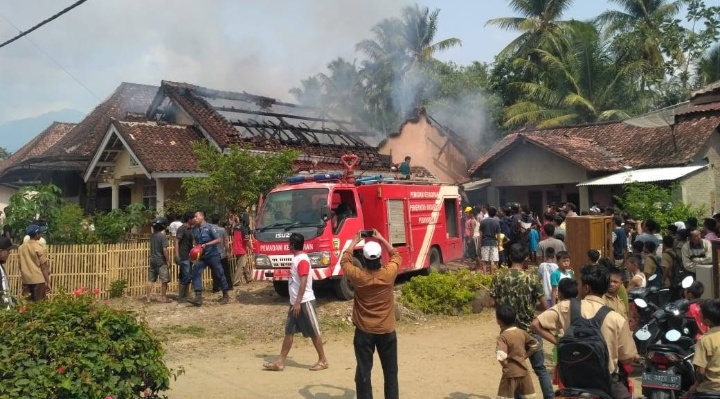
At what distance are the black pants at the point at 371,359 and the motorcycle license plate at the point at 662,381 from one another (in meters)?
2.11

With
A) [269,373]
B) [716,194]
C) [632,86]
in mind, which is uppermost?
[632,86]

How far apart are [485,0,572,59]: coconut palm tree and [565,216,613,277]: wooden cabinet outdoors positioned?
69.6ft

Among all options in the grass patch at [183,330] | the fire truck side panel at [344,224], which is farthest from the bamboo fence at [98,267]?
the fire truck side panel at [344,224]

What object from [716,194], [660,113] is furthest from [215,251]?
[716,194]

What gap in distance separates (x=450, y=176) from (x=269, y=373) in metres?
21.5

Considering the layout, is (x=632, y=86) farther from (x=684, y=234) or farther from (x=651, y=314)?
(x=651, y=314)

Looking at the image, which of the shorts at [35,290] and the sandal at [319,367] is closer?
the sandal at [319,367]

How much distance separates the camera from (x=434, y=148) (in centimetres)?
2819

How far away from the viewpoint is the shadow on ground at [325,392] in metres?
6.91

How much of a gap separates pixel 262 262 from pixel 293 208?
114 centimetres

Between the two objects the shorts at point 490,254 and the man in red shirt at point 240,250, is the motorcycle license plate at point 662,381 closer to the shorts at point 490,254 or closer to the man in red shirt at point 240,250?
the man in red shirt at point 240,250

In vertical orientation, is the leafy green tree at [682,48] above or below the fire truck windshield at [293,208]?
above

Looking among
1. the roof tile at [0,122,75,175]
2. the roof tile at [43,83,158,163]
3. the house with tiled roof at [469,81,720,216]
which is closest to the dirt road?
the house with tiled roof at [469,81,720,216]

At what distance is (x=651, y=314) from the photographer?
22.0ft
